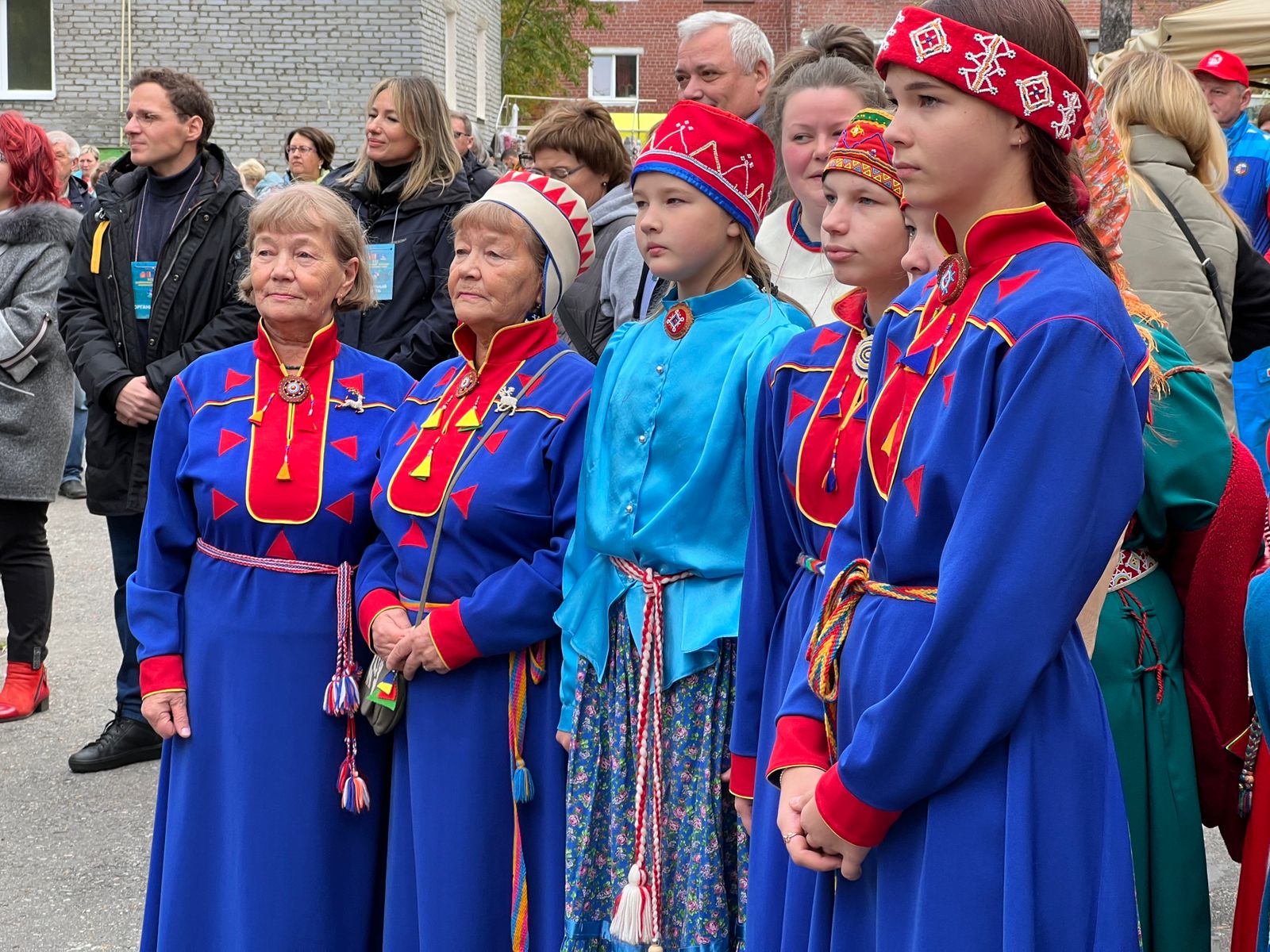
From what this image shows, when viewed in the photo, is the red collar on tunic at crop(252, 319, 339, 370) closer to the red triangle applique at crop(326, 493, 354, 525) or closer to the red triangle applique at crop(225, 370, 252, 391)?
the red triangle applique at crop(225, 370, 252, 391)

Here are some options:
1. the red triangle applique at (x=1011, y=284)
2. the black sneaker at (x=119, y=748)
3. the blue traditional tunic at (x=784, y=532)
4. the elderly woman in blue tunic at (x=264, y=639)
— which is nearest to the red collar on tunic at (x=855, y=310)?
the blue traditional tunic at (x=784, y=532)

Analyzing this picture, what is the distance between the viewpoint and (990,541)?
1.70 metres

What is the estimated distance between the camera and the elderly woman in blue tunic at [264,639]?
10.3 ft

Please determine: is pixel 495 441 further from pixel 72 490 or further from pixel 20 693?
pixel 72 490

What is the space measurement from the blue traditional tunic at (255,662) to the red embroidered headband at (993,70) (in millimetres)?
1811

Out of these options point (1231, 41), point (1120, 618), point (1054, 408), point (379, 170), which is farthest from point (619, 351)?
point (1231, 41)

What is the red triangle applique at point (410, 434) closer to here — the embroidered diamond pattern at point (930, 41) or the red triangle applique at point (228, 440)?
the red triangle applique at point (228, 440)

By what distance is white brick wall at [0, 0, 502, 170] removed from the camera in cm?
1975

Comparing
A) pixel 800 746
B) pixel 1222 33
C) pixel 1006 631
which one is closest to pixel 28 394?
pixel 800 746

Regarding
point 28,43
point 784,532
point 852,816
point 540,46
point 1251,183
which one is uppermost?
point 540,46

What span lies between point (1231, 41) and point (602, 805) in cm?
820

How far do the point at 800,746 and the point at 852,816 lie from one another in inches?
8.7

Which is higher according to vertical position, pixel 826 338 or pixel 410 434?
pixel 826 338

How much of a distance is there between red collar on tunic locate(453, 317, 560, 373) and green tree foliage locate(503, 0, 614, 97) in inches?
1174
